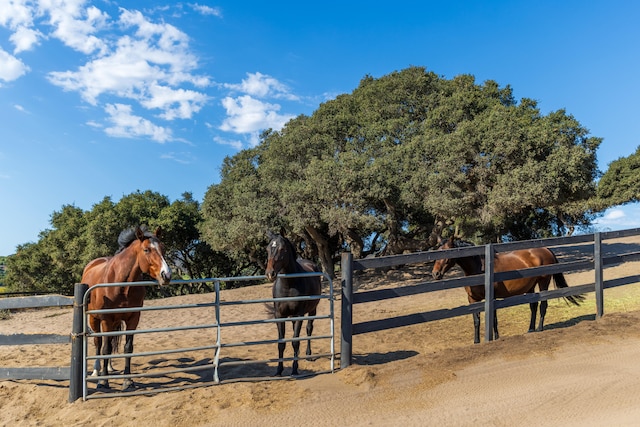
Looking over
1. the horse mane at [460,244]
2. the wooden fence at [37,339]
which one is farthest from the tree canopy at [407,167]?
the wooden fence at [37,339]

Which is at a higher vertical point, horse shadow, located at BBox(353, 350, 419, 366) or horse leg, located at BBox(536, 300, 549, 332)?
horse leg, located at BBox(536, 300, 549, 332)

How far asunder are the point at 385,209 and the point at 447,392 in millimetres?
14649

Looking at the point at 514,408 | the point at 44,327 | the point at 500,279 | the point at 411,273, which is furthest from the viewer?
the point at 411,273

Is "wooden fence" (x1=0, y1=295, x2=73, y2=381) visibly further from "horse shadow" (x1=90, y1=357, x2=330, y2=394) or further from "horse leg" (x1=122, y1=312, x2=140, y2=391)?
"horse leg" (x1=122, y1=312, x2=140, y2=391)

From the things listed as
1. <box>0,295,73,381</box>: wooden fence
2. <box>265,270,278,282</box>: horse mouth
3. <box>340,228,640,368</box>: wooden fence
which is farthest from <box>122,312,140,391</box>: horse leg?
<box>340,228,640,368</box>: wooden fence

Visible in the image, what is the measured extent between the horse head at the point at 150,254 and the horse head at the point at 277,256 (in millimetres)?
1316

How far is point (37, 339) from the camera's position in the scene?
4.97 meters

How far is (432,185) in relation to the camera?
16516mm

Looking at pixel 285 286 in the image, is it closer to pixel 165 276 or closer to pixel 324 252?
pixel 165 276

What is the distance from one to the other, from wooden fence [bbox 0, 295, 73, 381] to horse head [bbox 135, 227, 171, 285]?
908 mm

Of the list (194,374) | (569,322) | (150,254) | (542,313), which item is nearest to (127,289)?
(150,254)

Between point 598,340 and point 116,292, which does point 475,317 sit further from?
point 116,292

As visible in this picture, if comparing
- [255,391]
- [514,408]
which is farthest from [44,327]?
[514,408]

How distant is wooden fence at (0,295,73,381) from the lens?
15.9 ft
